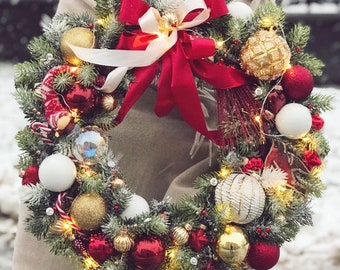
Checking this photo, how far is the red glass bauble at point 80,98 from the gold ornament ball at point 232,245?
319 mm

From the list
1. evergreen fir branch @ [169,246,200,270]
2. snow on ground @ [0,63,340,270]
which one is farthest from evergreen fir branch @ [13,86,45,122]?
snow on ground @ [0,63,340,270]

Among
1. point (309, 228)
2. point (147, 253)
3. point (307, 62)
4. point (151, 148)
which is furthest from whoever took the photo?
point (309, 228)

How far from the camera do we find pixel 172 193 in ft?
4.52

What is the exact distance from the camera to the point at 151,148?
1.44 meters

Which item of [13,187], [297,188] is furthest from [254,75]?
[13,187]

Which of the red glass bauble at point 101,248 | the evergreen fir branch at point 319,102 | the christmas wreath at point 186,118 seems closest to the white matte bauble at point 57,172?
the christmas wreath at point 186,118

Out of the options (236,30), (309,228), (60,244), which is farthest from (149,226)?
(309,228)

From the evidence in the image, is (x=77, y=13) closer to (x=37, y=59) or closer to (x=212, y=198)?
(x=37, y=59)

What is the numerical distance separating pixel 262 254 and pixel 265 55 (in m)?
0.34

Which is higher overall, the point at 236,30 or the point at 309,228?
the point at 236,30

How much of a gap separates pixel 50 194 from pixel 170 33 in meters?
A: 0.35

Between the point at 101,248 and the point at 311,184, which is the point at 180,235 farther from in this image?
the point at 311,184

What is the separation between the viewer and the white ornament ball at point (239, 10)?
1.30 meters

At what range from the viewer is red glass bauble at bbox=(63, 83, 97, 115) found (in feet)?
4.15
